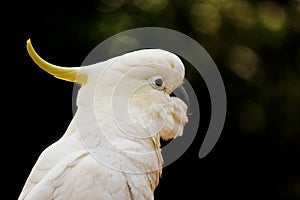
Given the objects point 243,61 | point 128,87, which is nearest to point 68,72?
point 128,87

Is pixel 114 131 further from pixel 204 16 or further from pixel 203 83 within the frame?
pixel 204 16

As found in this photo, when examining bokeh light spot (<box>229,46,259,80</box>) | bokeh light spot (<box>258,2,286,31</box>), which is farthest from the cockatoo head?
bokeh light spot (<box>258,2,286,31</box>)

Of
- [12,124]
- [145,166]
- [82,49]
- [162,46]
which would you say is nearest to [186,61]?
[162,46]

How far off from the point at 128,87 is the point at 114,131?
0.14 meters

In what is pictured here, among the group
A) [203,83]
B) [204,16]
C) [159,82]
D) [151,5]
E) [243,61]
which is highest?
[159,82]

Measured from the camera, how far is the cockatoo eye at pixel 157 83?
1959mm

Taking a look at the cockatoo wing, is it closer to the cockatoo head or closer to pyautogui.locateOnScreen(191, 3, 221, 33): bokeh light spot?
the cockatoo head

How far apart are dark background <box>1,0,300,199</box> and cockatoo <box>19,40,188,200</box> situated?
3.96 ft

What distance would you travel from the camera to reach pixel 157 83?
1975 millimetres

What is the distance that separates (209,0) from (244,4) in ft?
0.79

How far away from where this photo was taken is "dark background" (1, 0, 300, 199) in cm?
337

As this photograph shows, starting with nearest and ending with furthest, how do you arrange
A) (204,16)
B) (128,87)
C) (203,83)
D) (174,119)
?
1. (128,87)
2. (174,119)
3. (203,83)
4. (204,16)

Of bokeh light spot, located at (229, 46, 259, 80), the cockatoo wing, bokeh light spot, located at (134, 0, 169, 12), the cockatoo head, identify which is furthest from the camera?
bokeh light spot, located at (229, 46, 259, 80)

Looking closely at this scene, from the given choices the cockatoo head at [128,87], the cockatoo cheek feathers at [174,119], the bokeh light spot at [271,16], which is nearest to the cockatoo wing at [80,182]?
the cockatoo head at [128,87]
